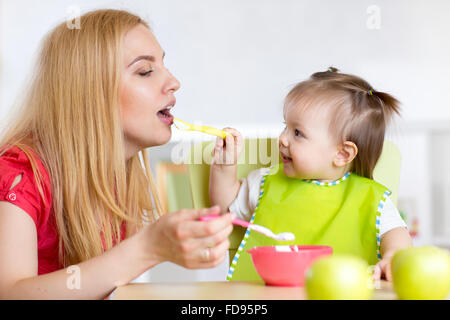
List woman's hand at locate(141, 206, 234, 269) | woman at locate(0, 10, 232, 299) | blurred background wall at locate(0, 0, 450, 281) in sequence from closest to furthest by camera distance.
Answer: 1. woman's hand at locate(141, 206, 234, 269)
2. woman at locate(0, 10, 232, 299)
3. blurred background wall at locate(0, 0, 450, 281)

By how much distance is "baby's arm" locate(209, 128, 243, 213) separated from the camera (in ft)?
4.23

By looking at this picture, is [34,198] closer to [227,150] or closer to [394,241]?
[227,150]

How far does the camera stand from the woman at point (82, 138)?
40.9 inches

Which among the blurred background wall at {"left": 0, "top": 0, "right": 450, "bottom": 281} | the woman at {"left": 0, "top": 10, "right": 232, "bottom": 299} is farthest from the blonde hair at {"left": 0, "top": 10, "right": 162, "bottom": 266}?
the blurred background wall at {"left": 0, "top": 0, "right": 450, "bottom": 281}

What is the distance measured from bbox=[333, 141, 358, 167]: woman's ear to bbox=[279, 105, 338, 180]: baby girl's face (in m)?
0.01

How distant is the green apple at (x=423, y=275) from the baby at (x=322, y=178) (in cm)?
46

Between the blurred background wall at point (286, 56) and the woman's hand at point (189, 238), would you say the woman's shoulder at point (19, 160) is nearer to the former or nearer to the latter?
the woman's hand at point (189, 238)

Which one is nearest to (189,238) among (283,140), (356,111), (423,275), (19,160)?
(423,275)

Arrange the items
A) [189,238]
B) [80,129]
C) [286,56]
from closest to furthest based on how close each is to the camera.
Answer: [189,238], [80,129], [286,56]

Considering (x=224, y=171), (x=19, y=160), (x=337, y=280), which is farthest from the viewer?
(x=224, y=171)

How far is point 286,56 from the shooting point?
344cm

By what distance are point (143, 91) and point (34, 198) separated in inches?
15.0

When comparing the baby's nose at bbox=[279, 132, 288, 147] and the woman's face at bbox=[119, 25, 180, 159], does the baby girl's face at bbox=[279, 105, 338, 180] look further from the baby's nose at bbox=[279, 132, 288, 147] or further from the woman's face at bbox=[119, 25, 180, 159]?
the woman's face at bbox=[119, 25, 180, 159]

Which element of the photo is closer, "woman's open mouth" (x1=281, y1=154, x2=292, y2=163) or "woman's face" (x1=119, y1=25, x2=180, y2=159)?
"woman's face" (x1=119, y1=25, x2=180, y2=159)
